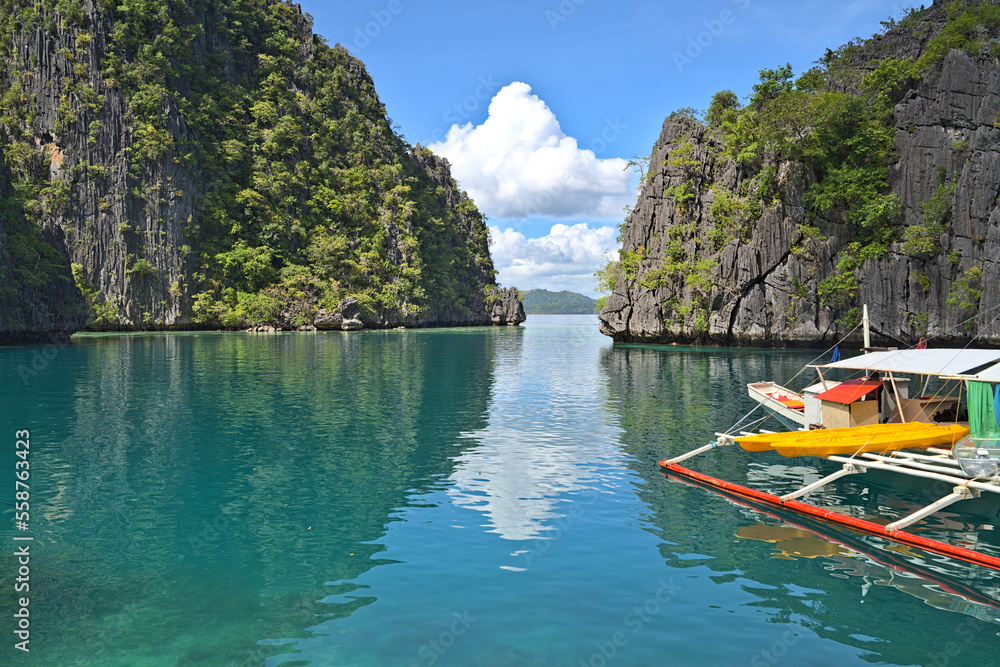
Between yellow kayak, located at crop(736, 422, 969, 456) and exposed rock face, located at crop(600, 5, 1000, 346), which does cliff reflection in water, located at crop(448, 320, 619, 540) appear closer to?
yellow kayak, located at crop(736, 422, 969, 456)

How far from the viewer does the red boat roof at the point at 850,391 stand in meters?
18.2

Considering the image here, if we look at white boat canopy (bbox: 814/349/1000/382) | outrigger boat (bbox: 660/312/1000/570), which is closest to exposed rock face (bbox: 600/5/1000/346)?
outrigger boat (bbox: 660/312/1000/570)

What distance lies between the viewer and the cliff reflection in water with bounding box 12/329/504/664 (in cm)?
869

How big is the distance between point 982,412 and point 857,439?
8.60ft

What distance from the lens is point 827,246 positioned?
58.9m

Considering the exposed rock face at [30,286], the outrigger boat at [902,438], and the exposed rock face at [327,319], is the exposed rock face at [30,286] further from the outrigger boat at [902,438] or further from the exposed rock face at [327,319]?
the outrigger boat at [902,438]

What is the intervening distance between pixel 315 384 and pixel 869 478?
26.7 meters

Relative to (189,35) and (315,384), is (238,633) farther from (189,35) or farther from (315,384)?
(189,35)

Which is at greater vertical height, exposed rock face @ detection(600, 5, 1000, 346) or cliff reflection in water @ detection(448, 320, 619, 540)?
exposed rock face @ detection(600, 5, 1000, 346)

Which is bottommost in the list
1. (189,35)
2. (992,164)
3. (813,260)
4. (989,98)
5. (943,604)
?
(943,604)

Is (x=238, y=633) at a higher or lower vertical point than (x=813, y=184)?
lower

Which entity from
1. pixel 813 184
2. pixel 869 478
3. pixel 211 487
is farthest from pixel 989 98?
pixel 211 487

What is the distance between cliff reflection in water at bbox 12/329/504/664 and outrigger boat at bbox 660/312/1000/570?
865cm

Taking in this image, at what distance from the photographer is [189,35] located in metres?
104
